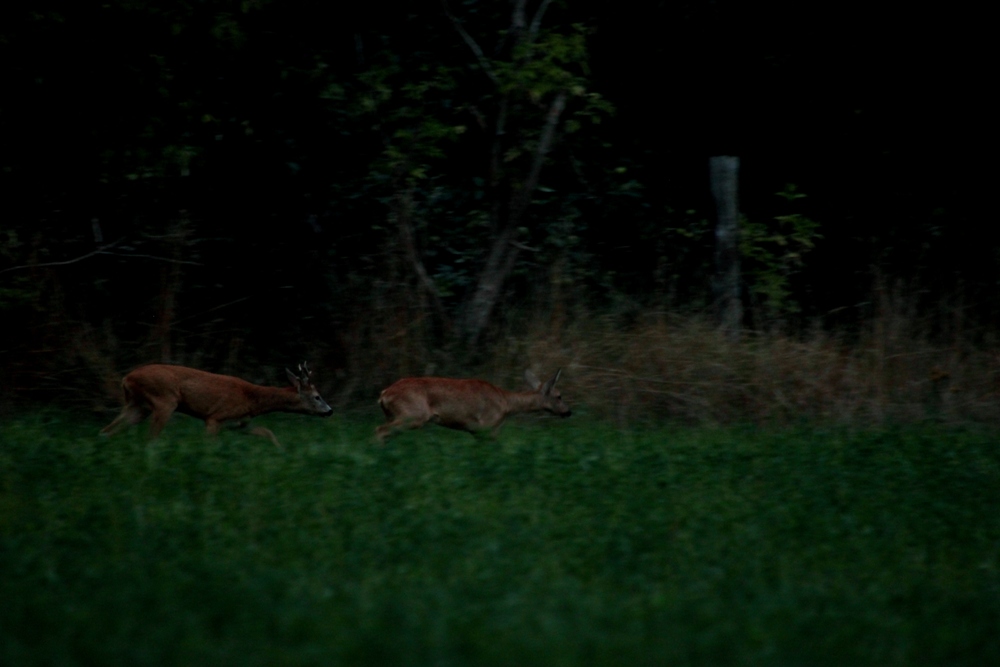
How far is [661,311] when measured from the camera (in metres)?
15.0

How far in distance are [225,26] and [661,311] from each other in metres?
5.93

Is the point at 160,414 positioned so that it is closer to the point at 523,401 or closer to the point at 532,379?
the point at 523,401

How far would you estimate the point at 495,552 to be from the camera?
7312 mm

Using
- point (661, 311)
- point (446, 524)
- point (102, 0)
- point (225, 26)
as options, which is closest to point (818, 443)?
point (661, 311)

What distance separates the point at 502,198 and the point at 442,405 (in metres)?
5.55

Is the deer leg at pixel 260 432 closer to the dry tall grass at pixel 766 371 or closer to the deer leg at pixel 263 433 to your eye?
the deer leg at pixel 263 433

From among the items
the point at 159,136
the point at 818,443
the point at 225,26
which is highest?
the point at 225,26

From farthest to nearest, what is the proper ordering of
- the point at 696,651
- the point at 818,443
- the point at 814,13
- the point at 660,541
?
the point at 814,13 → the point at 818,443 → the point at 660,541 → the point at 696,651

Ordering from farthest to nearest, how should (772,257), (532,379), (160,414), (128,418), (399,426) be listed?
(772,257)
(532,379)
(128,418)
(399,426)
(160,414)

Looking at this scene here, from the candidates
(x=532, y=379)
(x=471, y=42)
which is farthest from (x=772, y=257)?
(x=532, y=379)

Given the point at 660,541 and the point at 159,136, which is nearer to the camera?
the point at 660,541

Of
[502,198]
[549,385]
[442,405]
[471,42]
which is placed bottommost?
[549,385]

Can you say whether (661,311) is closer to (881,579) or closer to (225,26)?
(225,26)

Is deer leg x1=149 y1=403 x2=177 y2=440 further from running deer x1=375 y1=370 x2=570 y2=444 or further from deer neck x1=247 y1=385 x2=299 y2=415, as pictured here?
running deer x1=375 y1=370 x2=570 y2=444
